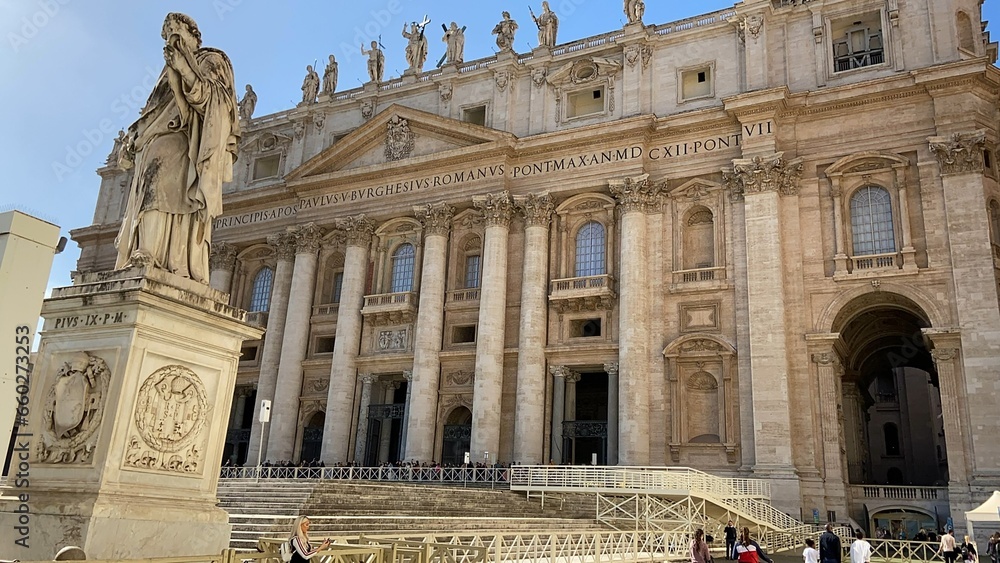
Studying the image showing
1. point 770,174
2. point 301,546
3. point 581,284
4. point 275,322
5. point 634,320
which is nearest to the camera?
point 301,546

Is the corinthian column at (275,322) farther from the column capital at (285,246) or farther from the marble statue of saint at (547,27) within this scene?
the marble statue of saint at (547,27)

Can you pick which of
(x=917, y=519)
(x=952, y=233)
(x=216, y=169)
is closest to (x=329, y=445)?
(x=917, y=519)

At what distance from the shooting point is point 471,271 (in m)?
36.1

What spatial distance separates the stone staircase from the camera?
16156mm

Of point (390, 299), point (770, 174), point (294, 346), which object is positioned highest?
point (770, 174)

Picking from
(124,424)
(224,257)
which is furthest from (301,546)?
(224,257)

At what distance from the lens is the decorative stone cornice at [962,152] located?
27.0m

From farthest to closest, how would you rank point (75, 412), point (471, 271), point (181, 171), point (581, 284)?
point (471, 271) < point (581, 284) < point (181, 171) < point (75, 412)

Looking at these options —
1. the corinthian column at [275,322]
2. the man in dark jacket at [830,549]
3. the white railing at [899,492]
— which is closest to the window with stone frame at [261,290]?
the corinthian column at [275,322]

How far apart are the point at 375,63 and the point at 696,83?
1654 centimetres

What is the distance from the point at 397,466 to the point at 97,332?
85.3ft

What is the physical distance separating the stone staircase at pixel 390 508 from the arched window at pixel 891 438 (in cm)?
3266

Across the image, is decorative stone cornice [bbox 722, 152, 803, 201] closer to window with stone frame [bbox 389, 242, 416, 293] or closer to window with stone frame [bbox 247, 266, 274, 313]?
window with stone frame [bbox 389, 242, 416, 293]

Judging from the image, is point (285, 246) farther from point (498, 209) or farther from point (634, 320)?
point (634, 320)
